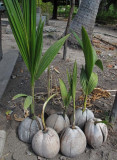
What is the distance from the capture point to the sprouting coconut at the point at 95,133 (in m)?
1.34

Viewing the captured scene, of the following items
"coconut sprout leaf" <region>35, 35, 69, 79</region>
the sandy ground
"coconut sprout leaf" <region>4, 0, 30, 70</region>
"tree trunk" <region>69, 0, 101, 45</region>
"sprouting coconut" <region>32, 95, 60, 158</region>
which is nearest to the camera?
"coconut sprout leaf" <region>4, 0, 30, 70</region>

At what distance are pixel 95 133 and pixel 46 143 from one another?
0.37 metres

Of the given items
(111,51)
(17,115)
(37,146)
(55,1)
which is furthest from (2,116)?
(55,1)

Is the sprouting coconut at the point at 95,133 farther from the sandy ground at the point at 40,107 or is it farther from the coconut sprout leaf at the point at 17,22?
the coconut sprout leaf at the point at 17,22

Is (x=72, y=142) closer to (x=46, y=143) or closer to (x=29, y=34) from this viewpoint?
(x=46, y=143)

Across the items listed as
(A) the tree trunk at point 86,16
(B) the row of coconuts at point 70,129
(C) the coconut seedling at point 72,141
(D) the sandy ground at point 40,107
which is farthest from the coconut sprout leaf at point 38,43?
(A) the tree trunk at point 86,16

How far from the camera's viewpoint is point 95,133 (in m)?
1.34

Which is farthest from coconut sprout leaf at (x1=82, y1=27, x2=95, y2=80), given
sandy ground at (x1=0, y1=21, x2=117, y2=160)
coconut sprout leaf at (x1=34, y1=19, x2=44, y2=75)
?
sandy ground at (x1=0, y1=21, x2=117, y2=160)

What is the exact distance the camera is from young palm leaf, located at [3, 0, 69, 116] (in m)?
1.01

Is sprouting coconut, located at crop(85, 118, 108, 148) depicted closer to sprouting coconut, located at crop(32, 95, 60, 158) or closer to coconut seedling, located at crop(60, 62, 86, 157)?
coconut seedling, located at crop(60, 62, 86, 157)

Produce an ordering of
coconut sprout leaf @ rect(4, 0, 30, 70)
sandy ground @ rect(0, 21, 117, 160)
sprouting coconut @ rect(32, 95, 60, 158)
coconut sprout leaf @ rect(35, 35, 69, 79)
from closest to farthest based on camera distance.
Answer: coconut sprout leaf @ rect(4, 0, 30, 70) → coconut sprout leaf @ rect(35, 35, 69, 79) → sprouting coconut @ rect(32, 95, 60, 158) → sandy ground @ rect(0, 21, 117, 160)

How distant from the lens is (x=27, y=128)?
1356mm

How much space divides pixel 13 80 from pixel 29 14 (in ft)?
4.91

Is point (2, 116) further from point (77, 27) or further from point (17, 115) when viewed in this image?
point (77, 27)
